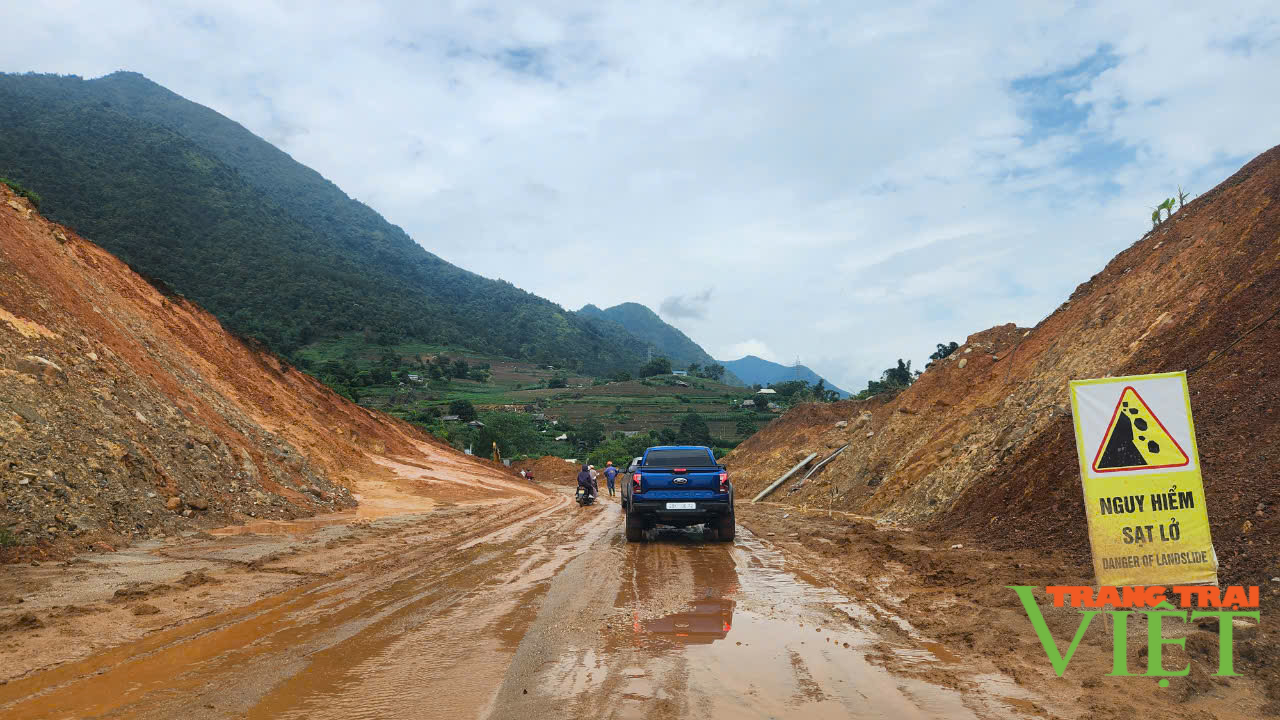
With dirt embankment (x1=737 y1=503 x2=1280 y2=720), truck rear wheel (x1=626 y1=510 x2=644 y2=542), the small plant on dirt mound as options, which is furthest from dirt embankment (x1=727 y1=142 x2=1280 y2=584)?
the small plant on dirt mound

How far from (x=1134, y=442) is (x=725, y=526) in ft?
27.5

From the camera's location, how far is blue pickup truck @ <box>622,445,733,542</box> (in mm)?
13938

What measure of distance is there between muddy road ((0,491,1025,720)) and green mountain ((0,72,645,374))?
79733 mm

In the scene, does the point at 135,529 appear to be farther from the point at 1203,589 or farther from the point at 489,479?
the point at 489,479

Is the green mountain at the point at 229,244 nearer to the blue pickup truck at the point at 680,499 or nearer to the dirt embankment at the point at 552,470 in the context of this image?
the dirt embankment at the point at 552,470

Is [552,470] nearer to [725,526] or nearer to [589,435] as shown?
[589,435]

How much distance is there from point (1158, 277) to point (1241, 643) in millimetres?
13914

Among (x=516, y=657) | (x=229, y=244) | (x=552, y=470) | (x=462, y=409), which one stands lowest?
(x=552, y=470)

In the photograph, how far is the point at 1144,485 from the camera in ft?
21.7

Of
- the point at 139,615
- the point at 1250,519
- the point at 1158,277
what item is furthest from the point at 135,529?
the point at 1158,277

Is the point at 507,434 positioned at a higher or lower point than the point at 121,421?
lower

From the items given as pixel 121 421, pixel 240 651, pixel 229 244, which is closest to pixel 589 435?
pixel 229 244

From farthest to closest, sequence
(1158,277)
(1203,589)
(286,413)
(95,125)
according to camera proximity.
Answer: (95,125) < (286,413) < (1158,277) < (1203,589)

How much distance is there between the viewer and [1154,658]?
5391 millimetres
